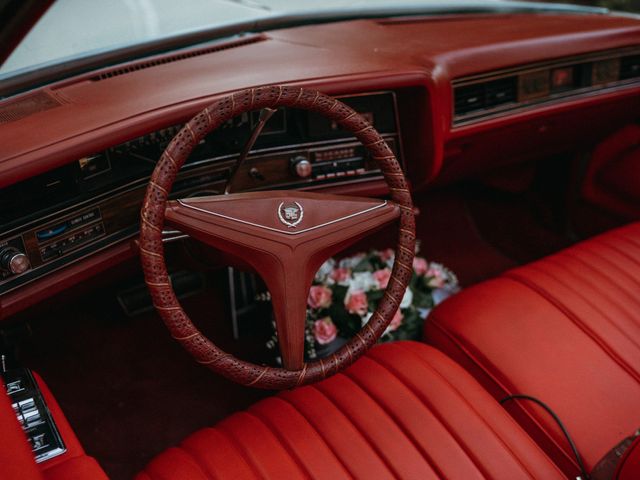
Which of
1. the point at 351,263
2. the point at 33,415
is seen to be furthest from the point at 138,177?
the point at 351,263

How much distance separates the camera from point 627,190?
7.36 feet

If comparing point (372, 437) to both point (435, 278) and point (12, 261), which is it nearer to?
point (12, 261)

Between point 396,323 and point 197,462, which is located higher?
point 197,462

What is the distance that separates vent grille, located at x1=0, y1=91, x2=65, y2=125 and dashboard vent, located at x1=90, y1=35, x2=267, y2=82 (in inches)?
5.1

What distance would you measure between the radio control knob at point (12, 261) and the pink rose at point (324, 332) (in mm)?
835

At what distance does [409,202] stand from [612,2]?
11.8 ft

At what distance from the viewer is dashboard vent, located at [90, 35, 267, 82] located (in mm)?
1411

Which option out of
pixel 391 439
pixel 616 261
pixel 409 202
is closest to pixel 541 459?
pixel 391 439

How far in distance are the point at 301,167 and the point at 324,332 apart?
0.52 m

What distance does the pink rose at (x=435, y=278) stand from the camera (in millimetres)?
1975

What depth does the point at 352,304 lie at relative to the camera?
1771mm

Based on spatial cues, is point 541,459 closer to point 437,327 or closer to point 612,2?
point 437,327

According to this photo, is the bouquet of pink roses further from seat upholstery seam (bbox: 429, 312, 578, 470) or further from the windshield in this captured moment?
the windshield

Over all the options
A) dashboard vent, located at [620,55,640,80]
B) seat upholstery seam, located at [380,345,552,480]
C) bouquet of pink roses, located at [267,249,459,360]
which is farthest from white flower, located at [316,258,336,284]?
dashboard vent, located at [620,55,640,80]
